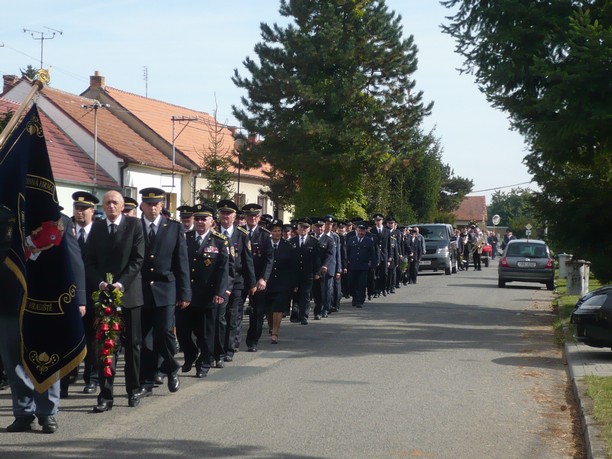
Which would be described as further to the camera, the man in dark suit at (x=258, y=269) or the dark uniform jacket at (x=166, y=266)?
the man in dark suit at (x=258, y=269)

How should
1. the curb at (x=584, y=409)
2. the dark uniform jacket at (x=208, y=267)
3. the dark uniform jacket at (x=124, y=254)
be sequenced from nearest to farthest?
the curb at (x=584, y=409) → the dark uniform jacket at (x=124, y=254) → the dark uniform jacket at (x=208, y=267)

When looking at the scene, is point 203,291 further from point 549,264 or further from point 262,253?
point 549,264

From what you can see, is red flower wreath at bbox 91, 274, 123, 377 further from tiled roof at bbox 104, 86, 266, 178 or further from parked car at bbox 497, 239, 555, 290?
tiled roof at bbox 104, 86, 266, 178

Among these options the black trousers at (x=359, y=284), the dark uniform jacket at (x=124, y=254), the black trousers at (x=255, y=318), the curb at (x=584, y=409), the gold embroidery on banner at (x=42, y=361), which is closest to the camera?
the curb at (x=584, y=409)

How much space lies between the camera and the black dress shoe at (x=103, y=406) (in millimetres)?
9406

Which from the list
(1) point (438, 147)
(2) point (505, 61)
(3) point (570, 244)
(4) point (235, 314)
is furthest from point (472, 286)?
(1) point (438, 147)

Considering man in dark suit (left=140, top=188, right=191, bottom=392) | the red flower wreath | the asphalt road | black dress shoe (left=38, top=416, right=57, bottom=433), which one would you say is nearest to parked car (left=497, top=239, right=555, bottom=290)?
the asphalt road

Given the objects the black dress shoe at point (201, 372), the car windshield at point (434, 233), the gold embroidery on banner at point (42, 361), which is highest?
the car windshield at point (434, 233)

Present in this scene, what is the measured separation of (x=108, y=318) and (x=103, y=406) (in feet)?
2.58

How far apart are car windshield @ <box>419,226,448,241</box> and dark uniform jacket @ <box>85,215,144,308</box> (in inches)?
1219

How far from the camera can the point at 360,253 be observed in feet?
76.1

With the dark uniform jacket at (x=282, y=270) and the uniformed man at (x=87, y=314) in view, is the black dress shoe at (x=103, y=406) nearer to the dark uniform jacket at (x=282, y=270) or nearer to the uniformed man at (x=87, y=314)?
the uniformed man at (x=87, y=314)

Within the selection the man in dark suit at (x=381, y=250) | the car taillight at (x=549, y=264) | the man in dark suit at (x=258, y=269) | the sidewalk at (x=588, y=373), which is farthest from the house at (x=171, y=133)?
the sidewalk at (x=588, y=373)

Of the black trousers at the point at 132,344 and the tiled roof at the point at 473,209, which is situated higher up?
the tiled roof at the point at 473,209
